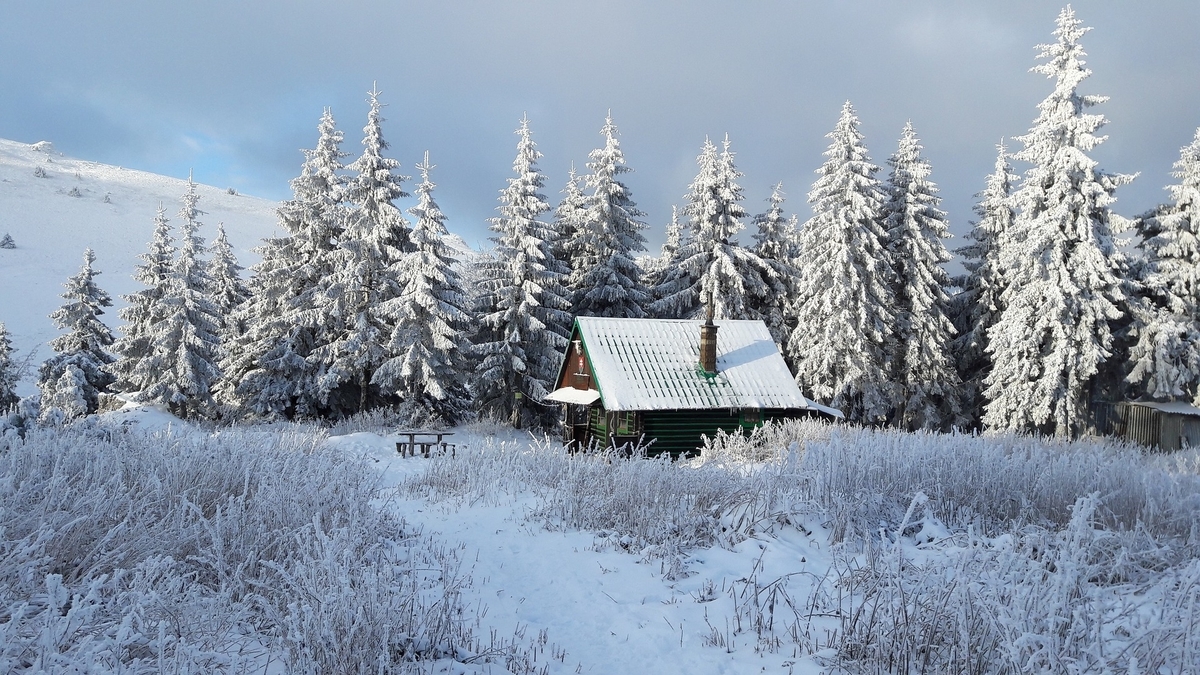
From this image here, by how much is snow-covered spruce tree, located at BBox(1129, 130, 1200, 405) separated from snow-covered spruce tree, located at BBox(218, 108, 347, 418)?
→ 28.5 m

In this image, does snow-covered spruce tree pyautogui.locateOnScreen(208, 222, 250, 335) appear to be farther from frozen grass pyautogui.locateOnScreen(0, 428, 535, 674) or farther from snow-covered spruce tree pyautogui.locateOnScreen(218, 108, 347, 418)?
frozen grass pyautogui.locateOnScreen(0, 428, 535, 674)

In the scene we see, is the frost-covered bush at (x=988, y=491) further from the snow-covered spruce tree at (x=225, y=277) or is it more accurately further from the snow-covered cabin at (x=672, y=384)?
the snow-covered spruce tree at (x=225, y=277)

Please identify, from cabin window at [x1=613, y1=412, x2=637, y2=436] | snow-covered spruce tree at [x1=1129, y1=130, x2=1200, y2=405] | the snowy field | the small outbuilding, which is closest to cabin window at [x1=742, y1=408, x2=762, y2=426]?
cabin window at [x1=613, y1=412, x2=637, y2=436]

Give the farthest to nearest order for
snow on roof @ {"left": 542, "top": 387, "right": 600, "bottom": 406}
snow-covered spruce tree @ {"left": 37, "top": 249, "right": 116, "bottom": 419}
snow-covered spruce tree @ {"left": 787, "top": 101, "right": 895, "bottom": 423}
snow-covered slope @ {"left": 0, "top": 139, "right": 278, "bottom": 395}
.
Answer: snow-covered slope @ {"left": 0, "top": 139, "right": 278, "bottom": 395}, snow-covered spruce tree @ {"left": 37, "top": 249, "right": 116, "bottom": 419}, snow-covered spruce tree @ {"left": 787, "top": 101, "right": 895, "bottom": 423}, snow on roof @ {"left": 542, "top": 387, "right": 600, "bottom": 406}

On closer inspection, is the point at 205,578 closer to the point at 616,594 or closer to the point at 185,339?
the point at 616,594

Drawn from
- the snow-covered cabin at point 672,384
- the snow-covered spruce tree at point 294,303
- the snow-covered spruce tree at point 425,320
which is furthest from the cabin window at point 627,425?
the snow-covered spruce tree at point 294,303

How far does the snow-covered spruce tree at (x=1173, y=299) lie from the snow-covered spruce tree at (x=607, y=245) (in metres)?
17.8

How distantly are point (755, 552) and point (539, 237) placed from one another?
67.1 feet

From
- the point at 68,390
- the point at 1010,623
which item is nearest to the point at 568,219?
the point at 68,390

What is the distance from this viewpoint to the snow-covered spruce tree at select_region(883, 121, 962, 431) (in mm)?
25094

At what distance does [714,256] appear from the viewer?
27.8m

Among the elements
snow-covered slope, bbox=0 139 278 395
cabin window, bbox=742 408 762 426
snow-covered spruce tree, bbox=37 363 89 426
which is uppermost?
snow-covered slope, bbox=0 139 278 395

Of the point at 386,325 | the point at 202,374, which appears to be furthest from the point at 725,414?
the point at 202,374

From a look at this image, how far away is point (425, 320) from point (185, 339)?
8.10 metres
